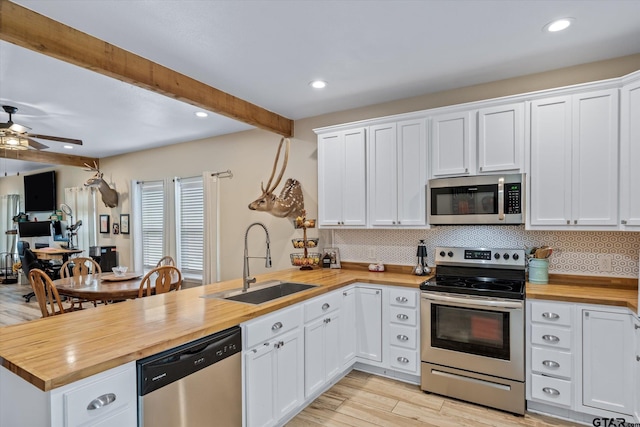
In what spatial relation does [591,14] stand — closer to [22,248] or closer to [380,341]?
[380,341]

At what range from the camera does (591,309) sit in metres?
2.34

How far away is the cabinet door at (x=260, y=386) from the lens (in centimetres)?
203

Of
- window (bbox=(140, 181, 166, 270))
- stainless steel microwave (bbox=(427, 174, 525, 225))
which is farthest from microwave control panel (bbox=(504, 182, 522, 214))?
window (bbox=(140, 181, 166, 270))

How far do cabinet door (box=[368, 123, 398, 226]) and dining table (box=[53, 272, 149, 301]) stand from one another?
8.32 feet

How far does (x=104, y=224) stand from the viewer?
647 centimetres

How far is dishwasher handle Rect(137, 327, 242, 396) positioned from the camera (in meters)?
1.48

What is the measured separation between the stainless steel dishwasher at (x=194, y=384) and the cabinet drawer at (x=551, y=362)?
211 cm

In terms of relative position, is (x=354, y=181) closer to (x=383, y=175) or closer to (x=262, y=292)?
(x=383, y=175)

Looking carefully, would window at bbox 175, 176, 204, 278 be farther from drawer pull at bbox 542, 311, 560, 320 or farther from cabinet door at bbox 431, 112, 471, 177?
drawer pull at bbox 542, 311, 560, 320

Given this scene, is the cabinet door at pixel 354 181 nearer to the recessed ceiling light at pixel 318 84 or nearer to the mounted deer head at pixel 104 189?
the recessed ceiling light at pixel 318 84

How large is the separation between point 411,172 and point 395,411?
2.01 meters

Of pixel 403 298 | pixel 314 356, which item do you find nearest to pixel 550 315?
pixel 403 298

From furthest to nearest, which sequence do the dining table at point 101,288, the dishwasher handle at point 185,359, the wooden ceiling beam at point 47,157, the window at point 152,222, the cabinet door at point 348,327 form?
1. the window at point 152,222
2. the wooden ceiling beam at point 47,157
3. the dining table at point 101,288
4. the cabinet door at point 348,327
5. the dishwasher handle at point 185,359

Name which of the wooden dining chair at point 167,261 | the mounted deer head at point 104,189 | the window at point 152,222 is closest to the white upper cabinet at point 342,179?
the wooden dining chair at point 167,261
